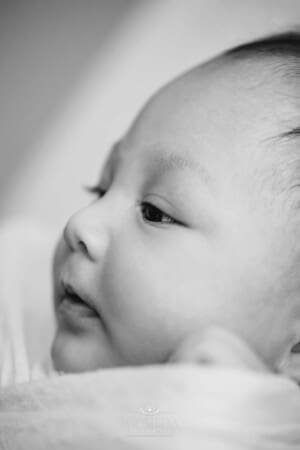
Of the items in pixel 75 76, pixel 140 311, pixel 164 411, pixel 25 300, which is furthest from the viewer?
pixel 75 76

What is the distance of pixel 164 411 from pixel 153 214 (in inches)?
9.9

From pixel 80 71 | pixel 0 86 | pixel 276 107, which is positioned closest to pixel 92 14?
pixel 80 71

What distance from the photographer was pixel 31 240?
101 centimetres

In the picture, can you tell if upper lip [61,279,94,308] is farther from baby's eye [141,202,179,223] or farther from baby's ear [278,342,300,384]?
baby's ear [278,342,300,384]

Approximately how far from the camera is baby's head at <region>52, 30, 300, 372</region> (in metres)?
0.62

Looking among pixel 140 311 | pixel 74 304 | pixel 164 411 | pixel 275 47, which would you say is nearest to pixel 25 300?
pixel 74 304

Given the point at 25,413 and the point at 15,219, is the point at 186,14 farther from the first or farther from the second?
the point at 25,413

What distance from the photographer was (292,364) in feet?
2.16

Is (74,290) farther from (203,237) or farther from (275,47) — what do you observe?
(275,47)

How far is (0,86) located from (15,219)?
28 cm

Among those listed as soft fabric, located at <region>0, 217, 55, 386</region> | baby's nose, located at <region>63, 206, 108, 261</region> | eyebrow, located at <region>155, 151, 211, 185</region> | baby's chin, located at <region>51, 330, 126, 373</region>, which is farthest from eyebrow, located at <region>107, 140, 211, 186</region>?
soft fabric, located at <region>0, 217, 55, 386</region>

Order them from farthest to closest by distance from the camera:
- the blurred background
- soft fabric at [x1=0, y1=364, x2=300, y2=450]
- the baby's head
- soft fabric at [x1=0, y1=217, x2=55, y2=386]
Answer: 1. the blurred background
2. soft fabric at [x1=0, y1=217, x2=55, y2=386]
3. the baby's head
4. soft fabric at [x1=0, y1=364, x2=300, y2=450]

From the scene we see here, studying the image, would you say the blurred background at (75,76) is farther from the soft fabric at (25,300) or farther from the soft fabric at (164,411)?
the soft fabric at (164,411)

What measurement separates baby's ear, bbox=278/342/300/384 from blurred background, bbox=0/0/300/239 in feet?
1.79
